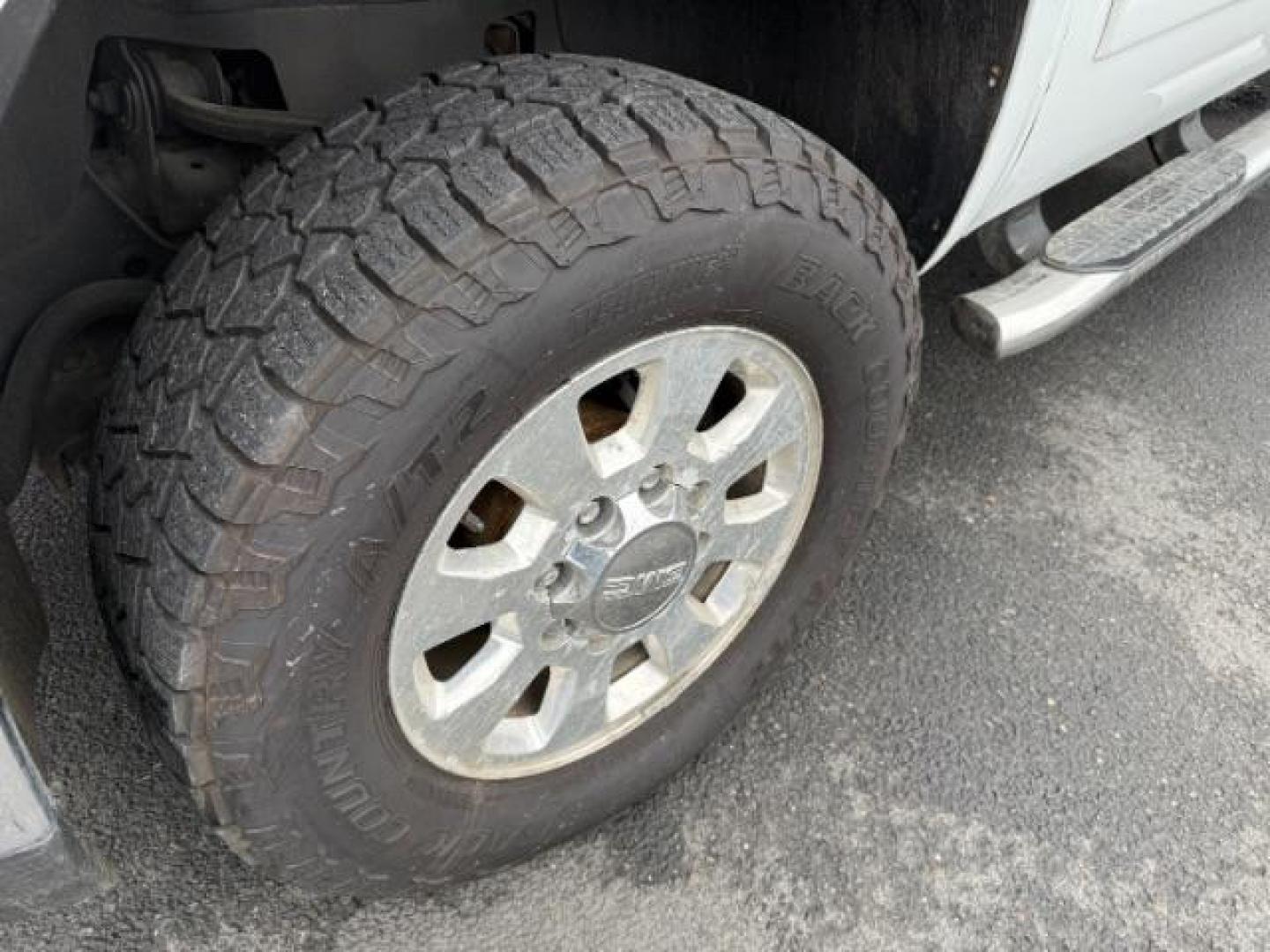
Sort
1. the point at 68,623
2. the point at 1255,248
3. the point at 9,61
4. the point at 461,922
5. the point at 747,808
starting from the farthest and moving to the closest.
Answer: the point at 1255,248 → the point at 68,623 → the point at 747,808 → the point at 461,922 → the point at 9,61

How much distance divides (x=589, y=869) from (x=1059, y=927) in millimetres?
707

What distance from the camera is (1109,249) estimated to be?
2.14 m

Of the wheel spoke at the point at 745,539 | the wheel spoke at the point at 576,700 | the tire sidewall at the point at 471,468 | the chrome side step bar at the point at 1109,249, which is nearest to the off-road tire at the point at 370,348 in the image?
the tire sidewall at the point at 471,468

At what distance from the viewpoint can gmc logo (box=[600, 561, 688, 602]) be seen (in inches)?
58.2

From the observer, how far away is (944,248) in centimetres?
190

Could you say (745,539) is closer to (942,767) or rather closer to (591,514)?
(591,514)

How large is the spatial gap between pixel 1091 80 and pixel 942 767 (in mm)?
1136

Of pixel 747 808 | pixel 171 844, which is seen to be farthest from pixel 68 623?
pixel 747 808

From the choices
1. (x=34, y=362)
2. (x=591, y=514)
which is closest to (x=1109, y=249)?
(x=591, y=514)

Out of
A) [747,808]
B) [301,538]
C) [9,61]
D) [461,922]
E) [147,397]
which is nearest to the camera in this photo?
[9,61]

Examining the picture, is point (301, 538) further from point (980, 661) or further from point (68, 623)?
point (980, 661)

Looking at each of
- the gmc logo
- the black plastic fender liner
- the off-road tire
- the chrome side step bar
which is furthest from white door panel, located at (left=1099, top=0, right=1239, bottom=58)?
the black plastic fender liner

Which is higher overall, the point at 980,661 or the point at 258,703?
the point at 258,703

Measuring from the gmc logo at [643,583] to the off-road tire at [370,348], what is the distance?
12.5 inches
